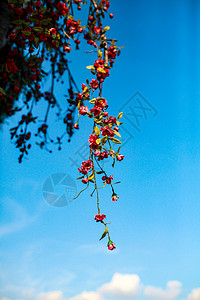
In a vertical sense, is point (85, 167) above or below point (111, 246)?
above

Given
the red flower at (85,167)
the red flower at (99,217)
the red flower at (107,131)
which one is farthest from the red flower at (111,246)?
the red flower at (107,131)

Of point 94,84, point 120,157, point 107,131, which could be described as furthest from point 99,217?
point 94,84

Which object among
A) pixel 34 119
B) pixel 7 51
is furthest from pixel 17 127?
pixel 7 51

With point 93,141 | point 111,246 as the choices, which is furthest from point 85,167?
point 111,246

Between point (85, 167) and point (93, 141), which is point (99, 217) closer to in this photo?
point (85, 167)

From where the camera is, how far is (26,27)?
4.79 feet

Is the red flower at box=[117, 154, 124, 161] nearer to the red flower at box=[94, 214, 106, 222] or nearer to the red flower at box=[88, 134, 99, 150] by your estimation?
the red flower at box=[88, 134, 99, 150]

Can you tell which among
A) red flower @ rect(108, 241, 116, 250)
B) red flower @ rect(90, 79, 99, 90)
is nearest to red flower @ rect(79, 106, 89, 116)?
red flower @ rect(90, 79, 99, 90)

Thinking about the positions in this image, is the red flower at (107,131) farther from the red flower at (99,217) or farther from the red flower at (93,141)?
the red flower at (99,217)

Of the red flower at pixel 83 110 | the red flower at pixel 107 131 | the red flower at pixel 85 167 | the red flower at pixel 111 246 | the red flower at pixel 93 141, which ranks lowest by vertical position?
the red flower at pixel 111 246

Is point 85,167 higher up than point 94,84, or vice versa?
point 94,84

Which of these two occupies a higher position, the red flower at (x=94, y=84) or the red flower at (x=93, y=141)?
A: the red flower at (x=94, y=84)

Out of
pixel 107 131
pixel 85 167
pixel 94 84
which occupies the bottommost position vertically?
pixel 85 167

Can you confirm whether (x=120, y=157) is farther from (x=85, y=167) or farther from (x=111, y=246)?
(x=111, y=246)
